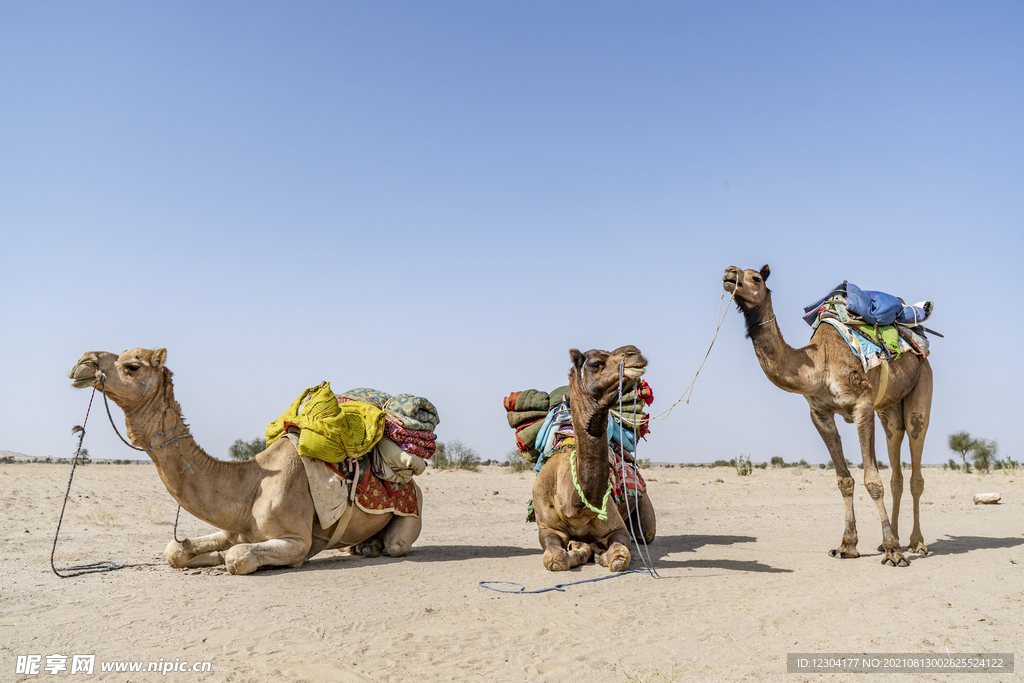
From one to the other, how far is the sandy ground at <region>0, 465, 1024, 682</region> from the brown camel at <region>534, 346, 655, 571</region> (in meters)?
0.34

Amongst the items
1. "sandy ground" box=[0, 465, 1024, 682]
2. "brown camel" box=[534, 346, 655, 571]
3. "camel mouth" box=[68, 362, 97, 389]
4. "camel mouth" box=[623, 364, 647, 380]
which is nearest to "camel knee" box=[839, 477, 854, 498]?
"sandy ground" box=[0, 465, 1024, 682]

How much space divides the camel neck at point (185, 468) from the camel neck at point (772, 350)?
20.1 ft

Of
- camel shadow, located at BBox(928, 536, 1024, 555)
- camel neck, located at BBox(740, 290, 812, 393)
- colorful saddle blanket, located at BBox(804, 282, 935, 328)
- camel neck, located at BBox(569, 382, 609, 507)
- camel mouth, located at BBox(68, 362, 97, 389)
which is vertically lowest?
camel shadow, located at BBox(928, 536, 1024, 555)

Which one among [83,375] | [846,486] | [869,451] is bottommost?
[846,486]

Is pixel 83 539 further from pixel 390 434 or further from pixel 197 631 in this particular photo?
pixel 197 631

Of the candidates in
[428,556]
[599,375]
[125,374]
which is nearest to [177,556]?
[125,374]

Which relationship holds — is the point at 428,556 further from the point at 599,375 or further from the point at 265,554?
the point at 599,375

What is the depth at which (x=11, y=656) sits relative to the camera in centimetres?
448

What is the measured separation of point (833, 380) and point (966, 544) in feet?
11.8

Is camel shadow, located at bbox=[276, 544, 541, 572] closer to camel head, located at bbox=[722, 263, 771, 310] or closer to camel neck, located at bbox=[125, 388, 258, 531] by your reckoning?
camel neck, located at bbox=[125, 388, 258, 531]

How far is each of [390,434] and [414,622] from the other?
3321 millimetres

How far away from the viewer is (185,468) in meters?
7.20

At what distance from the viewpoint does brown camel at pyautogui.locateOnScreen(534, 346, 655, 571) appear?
673cm

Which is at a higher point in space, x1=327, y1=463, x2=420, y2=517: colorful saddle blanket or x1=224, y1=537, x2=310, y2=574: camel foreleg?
x1=327, y1=463, x2=420, y2=517: colorful saddle blanket
